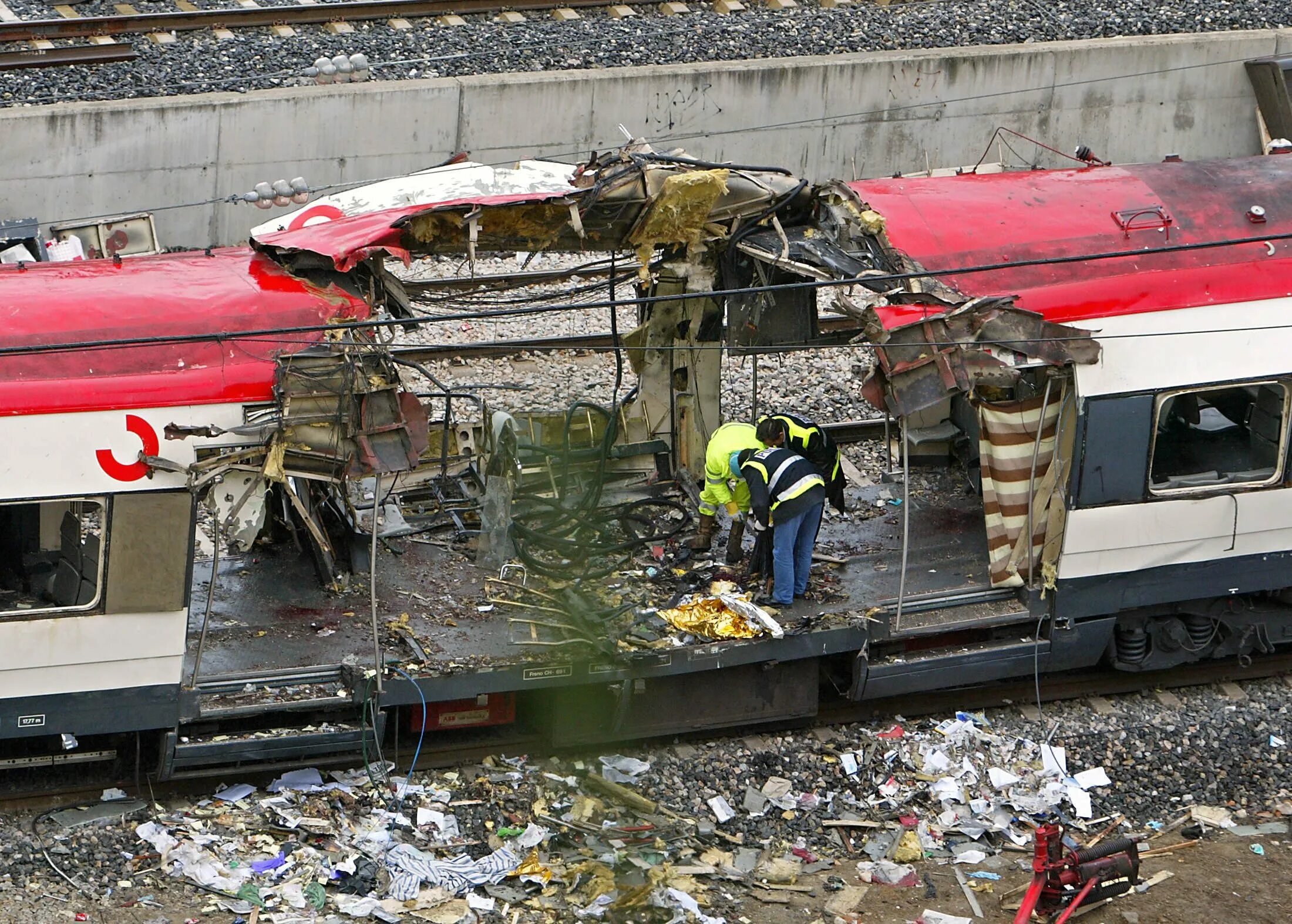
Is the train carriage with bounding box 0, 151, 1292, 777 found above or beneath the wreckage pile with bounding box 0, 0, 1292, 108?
beneath

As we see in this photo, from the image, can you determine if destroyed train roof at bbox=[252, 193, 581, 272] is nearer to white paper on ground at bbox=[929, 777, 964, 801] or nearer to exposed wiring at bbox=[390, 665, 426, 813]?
exposed wiring at bbox=[390, 665, 426, 813]

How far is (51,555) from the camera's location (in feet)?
27.9

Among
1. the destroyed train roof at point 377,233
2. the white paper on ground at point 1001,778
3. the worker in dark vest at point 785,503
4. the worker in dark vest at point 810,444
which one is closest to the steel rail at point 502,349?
the worker in dark vest at point 810,444

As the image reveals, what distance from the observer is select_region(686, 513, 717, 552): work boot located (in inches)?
417

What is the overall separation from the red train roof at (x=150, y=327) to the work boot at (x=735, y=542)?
2817mm

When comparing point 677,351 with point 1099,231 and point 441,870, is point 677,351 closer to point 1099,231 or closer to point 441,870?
point 1099,231

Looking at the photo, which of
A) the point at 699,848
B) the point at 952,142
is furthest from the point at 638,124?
the point at 699,848

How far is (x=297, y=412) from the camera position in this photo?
8.31 meters

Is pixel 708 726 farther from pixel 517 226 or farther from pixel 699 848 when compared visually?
pixel 517 226

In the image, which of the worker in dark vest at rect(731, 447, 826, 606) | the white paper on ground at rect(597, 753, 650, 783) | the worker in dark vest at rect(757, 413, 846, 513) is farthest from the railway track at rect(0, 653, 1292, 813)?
the worker in dark vest at rect(757, 413, 846, 513)

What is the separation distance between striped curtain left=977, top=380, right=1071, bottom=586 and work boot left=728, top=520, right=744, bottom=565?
1.50 metres

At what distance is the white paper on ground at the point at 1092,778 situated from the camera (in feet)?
31.3

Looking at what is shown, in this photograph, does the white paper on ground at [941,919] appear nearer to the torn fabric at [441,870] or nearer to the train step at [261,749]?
the torn fabric at [441,870]

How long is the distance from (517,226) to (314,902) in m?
3.76
